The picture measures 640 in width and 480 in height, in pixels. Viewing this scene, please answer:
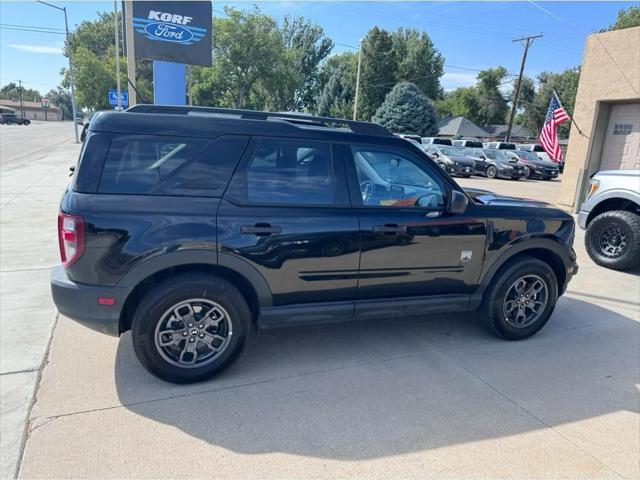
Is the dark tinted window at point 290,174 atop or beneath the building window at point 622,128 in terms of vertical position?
beneath

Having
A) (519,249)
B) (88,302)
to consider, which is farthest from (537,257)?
(88,302)

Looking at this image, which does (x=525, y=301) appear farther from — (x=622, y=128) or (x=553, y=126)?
(x=553, y=126)

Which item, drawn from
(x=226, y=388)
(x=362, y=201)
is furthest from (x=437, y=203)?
(x=226, y=388)

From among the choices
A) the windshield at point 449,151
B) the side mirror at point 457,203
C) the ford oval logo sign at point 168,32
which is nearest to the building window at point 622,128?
the side mirror at point 457,203

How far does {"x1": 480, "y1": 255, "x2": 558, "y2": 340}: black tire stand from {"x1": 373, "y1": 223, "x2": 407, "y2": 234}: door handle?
115cm

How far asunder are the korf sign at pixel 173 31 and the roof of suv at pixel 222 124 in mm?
8557

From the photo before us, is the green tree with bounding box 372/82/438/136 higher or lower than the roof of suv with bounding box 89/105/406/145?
higher

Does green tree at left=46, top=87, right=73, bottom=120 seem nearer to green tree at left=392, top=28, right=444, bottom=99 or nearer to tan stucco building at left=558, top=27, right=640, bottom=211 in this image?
green tree at left=392, top=28, right=444, bottom=99

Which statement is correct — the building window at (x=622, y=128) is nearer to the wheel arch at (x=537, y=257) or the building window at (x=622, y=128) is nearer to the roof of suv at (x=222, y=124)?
the wheel arch at (x=537, y=257)

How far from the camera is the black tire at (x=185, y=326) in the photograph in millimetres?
2959

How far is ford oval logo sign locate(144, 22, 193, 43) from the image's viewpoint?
10484 millimetres

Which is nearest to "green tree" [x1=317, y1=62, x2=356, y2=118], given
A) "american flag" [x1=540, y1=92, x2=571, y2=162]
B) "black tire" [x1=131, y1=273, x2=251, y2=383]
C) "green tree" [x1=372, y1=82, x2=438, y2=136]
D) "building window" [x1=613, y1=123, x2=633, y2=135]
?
"green tree" [x1=372, y1=82, x2=438, y2=136]

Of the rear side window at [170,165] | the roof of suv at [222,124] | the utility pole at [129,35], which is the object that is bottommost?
the rear side window at [170,165]

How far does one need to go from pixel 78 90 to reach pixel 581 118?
47.7 m
